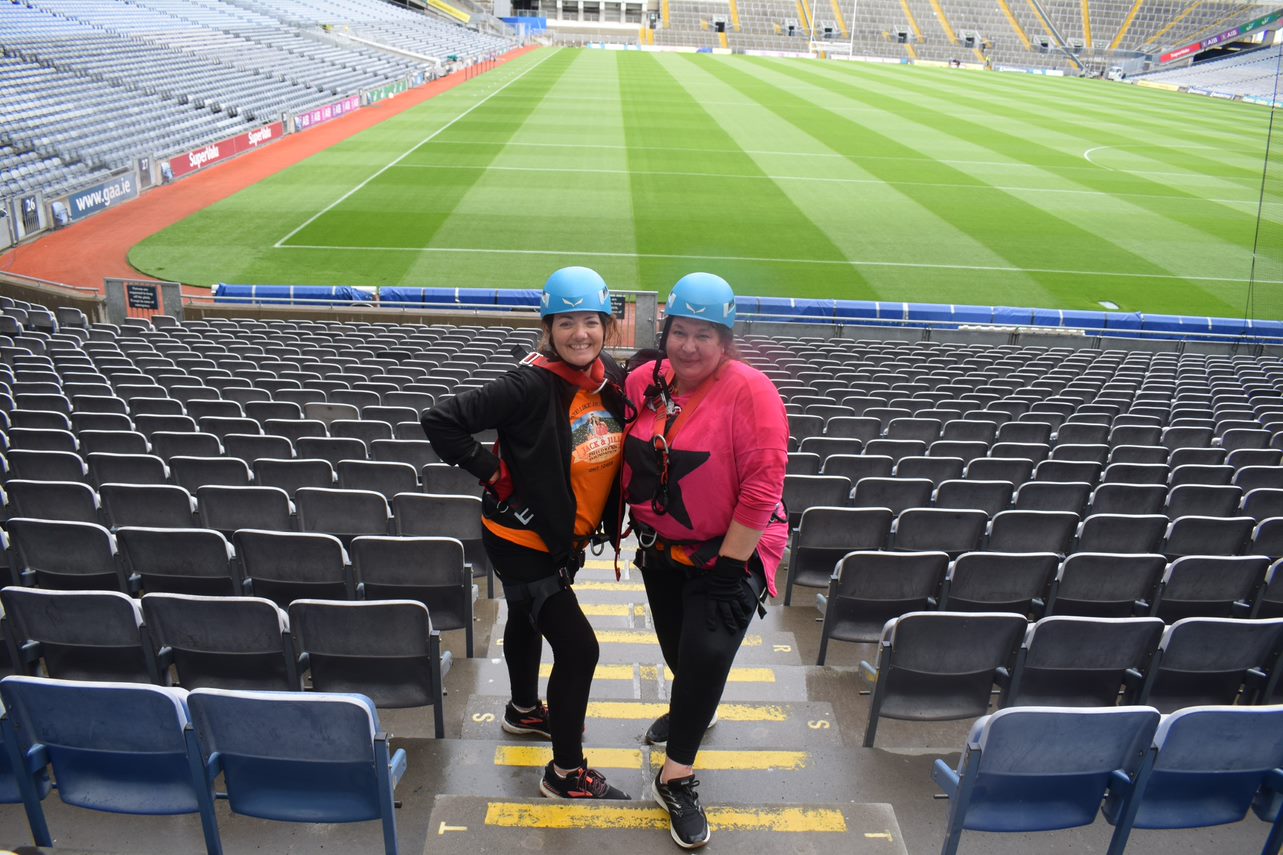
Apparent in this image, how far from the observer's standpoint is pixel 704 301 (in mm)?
3189

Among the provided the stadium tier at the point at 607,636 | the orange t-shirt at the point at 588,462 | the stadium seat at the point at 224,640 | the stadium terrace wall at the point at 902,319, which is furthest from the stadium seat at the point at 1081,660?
the stadium terrace wall at the point at 902,319

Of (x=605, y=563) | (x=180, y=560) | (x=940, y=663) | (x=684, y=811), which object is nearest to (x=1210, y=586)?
(x=940, y=663)

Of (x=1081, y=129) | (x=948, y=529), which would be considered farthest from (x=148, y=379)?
(x=1081, y=129)

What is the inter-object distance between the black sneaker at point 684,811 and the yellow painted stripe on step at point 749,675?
1573 millimetres

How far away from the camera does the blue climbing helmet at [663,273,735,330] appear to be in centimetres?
319

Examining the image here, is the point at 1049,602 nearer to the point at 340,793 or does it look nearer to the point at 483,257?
the point at 340,793

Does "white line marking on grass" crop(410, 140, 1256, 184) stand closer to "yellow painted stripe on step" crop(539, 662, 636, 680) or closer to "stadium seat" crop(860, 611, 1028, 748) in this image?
"yellow painted stripe on step" crop(539, 662, 636, 680)

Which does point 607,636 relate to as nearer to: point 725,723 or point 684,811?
point 725,723

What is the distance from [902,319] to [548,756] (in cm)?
1464

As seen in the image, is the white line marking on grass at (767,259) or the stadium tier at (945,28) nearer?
the white line marking on grass at (767,259)

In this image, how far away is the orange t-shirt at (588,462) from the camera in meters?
3.35

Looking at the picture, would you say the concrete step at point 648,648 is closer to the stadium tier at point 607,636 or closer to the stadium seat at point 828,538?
the stadium tier at point 607,636

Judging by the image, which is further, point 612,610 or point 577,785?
point 612,610

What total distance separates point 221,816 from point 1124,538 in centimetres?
545
